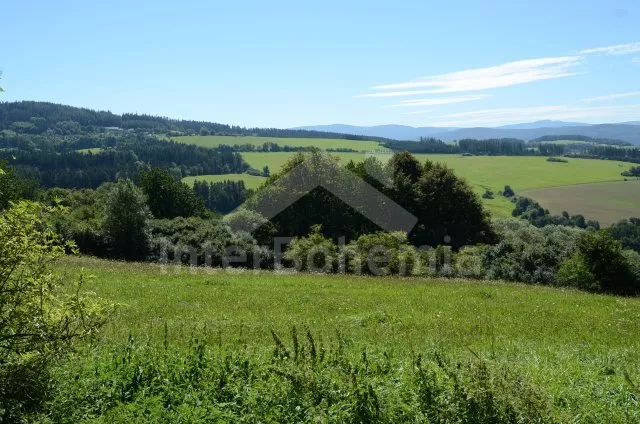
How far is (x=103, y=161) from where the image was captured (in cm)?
14175

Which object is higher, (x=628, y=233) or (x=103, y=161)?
(x=103, y=161)

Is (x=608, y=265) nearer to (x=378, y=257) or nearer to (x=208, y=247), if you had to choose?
(x=378, y=257)

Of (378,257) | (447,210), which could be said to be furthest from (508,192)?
(378,257)

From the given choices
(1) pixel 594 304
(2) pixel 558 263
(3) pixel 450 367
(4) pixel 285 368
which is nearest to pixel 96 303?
(4) pixel 285 368

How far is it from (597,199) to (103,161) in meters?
124

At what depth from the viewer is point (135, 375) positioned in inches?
324

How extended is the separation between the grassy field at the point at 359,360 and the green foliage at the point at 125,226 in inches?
947

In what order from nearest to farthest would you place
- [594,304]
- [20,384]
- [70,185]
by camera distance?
[20,384] < [594,304] < [70,185]

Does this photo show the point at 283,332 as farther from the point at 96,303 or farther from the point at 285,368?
the point at 96,303

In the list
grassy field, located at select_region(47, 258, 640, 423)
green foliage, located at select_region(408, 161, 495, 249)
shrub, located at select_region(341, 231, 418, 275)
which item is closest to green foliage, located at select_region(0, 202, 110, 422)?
grassy field, located at select_region(47, 258, 640, 423)

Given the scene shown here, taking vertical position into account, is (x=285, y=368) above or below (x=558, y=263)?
above

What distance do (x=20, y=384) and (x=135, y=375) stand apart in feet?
5.52

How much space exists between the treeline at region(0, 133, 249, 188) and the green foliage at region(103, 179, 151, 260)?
6605cm

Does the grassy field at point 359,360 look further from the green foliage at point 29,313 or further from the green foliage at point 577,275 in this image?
the green foliage at point 577,275
